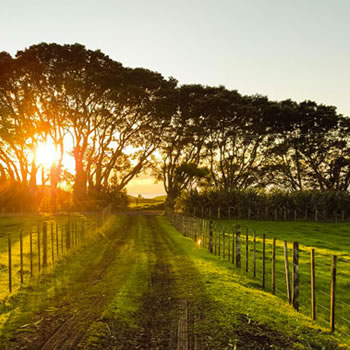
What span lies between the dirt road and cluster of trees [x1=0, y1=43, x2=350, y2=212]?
42893mm

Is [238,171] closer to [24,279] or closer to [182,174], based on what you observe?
[182,174]

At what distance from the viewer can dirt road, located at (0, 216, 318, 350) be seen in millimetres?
8930

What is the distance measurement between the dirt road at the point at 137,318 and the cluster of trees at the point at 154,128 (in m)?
42.9

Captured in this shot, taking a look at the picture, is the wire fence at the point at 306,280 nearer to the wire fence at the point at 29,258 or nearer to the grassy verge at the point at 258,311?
the grassy verge at the point at 258,311

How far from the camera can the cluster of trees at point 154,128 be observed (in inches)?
2162

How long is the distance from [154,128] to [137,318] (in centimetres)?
5379

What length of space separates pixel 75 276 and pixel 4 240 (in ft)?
63.2

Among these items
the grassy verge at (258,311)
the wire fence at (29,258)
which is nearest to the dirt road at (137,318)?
the grassy verge at (258,311)

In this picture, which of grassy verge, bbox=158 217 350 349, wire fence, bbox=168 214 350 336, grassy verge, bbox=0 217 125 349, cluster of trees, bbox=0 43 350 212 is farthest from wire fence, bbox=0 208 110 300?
cluster of trees, bbox=0 43 350 212

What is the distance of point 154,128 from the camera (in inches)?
2489

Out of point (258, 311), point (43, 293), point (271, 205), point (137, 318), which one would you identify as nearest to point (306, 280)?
point (258, 311)

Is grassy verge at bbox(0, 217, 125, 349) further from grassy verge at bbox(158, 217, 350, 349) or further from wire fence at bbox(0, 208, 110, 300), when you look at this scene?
grassy verge at bbox(158, 217, 350, 349)

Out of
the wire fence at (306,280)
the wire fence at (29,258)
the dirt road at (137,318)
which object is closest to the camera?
the dirt road at (137,318)

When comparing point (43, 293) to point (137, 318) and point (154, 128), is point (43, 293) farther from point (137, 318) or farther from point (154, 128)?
point (154, 128)
